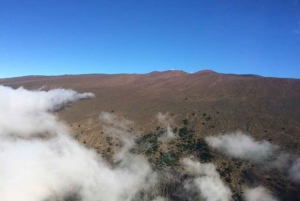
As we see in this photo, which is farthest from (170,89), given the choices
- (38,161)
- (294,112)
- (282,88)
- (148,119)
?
(38,161)

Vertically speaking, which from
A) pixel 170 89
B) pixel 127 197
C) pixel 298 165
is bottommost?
pixel 127 197

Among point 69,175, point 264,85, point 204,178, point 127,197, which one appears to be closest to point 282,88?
point 264,85

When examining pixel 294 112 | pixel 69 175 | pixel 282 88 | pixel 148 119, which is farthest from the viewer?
pixel 282 88

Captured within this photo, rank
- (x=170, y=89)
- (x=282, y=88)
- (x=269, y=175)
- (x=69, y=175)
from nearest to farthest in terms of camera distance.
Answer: (x=269, y=175) → (x=69, y=175) → (x=282, y=88) → (x=170, y=89)

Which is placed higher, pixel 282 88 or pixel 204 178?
pixel 282 88

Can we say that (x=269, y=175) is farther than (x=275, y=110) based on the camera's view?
No

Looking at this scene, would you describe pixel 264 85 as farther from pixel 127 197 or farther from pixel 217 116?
pixel 127 197
